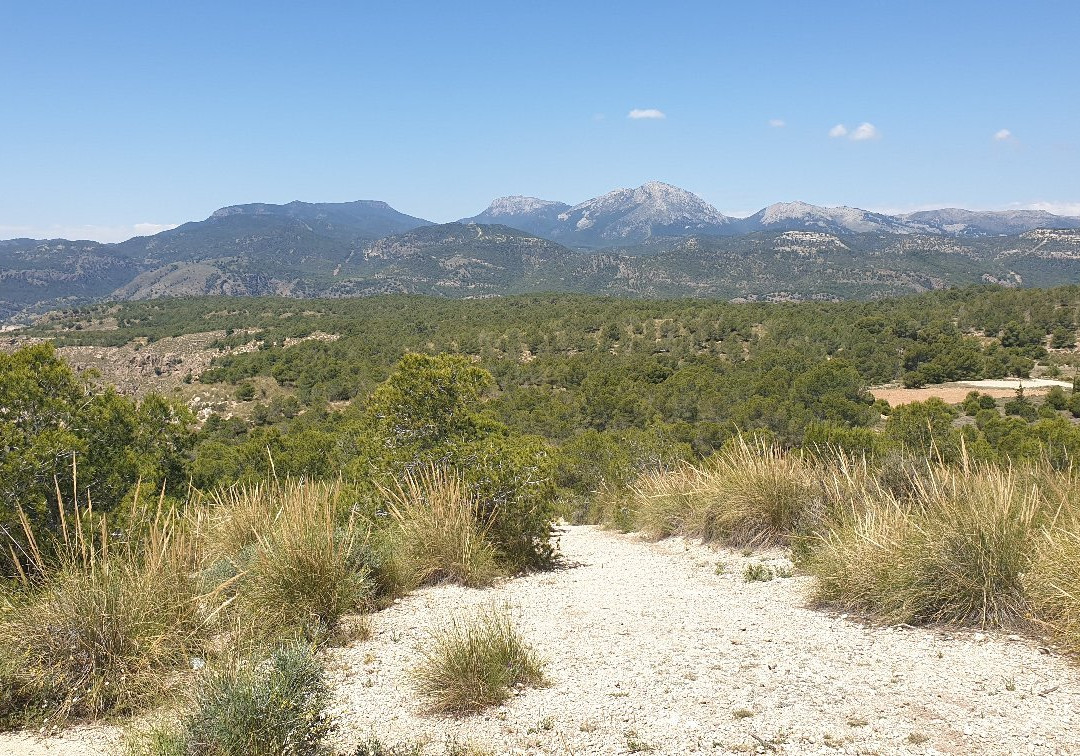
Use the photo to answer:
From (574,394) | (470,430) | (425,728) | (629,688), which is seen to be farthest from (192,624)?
(574,394)

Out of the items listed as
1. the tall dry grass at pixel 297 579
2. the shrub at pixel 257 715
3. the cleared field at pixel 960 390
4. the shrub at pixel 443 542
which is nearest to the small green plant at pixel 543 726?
the shrub at pixel 257 715

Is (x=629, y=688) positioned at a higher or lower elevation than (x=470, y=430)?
lower

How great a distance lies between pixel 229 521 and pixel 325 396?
4540 centimetres

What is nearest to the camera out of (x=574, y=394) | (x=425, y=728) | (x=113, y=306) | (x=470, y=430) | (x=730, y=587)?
(x=425, y=728)

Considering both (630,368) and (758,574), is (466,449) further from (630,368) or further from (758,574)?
(630,368)

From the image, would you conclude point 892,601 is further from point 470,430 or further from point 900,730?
point 470,430

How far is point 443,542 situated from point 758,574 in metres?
3.27

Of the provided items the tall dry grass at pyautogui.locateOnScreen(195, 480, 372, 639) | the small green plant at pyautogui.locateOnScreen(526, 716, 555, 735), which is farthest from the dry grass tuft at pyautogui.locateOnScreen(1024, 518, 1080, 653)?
the tall dry grass at pyautogui.locateOnScreen(195, 480, 372, 639)

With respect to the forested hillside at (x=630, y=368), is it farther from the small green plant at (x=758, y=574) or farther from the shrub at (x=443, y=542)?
the small green plant at (x=758, y=574)

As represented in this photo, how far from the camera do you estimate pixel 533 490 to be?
6.87 m

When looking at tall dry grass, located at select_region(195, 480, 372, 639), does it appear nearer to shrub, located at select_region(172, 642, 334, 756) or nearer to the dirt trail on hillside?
the dirt trail on hillside

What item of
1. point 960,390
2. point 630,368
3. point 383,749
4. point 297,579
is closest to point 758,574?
point 383,749

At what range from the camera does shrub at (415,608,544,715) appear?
3.60 meters

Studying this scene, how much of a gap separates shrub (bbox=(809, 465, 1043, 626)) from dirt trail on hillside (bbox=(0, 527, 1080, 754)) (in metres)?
0.23
